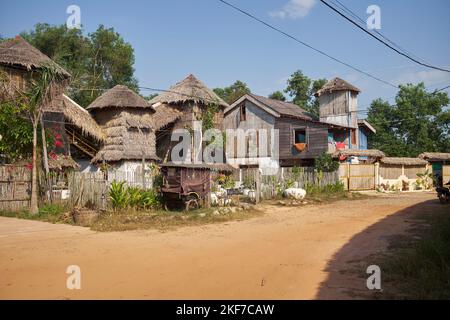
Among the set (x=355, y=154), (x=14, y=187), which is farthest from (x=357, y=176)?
(x=14, y=187)

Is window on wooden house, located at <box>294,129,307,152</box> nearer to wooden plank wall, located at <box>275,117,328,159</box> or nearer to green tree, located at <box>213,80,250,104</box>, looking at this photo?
wooden plank wall, located at <box>275,117,328,159</box>

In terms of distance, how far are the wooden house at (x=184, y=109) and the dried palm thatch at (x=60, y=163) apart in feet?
24.4

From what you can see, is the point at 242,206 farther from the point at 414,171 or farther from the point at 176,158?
the point at 414,171

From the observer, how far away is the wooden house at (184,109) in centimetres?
2742

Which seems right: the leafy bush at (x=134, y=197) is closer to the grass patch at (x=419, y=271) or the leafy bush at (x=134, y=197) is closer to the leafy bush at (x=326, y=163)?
the grass patch at (x=419, y=271)

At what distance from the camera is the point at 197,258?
780cm

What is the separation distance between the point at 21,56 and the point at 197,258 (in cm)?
1639

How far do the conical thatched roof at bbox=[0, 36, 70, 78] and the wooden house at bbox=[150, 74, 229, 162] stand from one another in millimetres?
8594

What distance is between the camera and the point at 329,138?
1164 inches

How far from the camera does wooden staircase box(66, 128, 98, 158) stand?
78.7ft

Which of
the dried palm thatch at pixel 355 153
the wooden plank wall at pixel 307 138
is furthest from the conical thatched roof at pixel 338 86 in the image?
the dried palm thatch at pixel 355 153

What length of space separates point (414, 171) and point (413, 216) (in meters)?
18.6

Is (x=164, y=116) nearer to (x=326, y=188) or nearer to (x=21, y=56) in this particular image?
(x=21, y=56)
